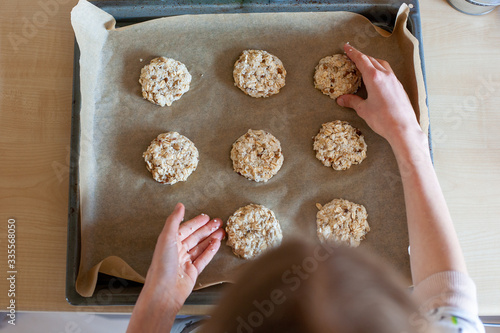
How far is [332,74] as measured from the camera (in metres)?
1.36

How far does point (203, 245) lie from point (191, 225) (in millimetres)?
79

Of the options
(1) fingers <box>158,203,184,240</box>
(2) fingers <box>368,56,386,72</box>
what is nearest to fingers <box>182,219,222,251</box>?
(1) fingers <box>158,203,184,240</box>

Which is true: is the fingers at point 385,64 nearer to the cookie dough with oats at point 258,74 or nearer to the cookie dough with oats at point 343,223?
the cookie dough with oats at point 258,74

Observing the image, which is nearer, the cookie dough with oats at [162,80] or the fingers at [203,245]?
the fingers at [203,245]

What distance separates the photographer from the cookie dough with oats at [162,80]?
137 cm

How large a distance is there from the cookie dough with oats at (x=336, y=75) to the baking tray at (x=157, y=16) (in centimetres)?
19

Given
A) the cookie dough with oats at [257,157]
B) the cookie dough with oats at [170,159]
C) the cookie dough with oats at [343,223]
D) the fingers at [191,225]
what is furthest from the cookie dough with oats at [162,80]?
the cookie dough with oats at [343,223]

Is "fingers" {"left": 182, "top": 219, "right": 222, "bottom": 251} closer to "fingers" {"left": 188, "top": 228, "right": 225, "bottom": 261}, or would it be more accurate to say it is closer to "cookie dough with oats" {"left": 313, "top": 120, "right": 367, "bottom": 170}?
"fingers" {"left": 188, "top": 228, "right": 225, "bottom": 261}

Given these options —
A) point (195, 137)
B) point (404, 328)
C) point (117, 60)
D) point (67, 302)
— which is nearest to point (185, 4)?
point (117, 60)

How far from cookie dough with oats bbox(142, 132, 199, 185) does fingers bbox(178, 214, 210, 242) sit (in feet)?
0.50

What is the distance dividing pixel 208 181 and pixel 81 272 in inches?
19.7

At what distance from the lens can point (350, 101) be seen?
53.2 inches

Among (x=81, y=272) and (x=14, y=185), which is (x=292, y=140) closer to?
(x=81, y=272)

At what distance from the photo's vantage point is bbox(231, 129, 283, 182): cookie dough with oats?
4.36 ft
